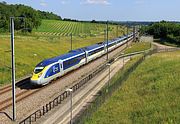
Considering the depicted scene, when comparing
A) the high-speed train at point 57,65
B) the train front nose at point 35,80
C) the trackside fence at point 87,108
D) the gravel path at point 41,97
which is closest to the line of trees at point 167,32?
the high-speed train at point 57,65

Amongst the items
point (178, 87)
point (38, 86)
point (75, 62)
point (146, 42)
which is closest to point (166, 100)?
point (178, 87)

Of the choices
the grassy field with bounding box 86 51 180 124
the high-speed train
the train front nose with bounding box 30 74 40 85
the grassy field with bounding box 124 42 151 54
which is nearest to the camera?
the grassy field with bounding box 86 51 180 124

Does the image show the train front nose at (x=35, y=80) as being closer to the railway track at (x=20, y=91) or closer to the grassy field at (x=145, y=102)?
the railway track at (x=20, y=91)

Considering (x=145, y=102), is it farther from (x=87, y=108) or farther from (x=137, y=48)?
(x=137, y=48)

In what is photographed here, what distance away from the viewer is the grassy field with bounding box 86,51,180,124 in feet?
106

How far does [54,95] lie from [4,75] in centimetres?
1251

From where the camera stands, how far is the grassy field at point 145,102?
32312mm

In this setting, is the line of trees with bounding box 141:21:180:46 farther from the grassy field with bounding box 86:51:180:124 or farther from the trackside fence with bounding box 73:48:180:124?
the trackside fence with bounding box 73:48:180:124

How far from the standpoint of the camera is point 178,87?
4388cm

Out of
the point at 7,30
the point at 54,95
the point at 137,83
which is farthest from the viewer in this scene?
the point at 7,30

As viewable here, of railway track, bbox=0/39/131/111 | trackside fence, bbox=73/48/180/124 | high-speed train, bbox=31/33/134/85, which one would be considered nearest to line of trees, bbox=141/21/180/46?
high-speed train, bbox=31/33/134/85

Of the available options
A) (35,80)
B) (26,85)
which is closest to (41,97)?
(35,80)

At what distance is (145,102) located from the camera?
1527 inches

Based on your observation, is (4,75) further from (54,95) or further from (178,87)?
(178,87)
